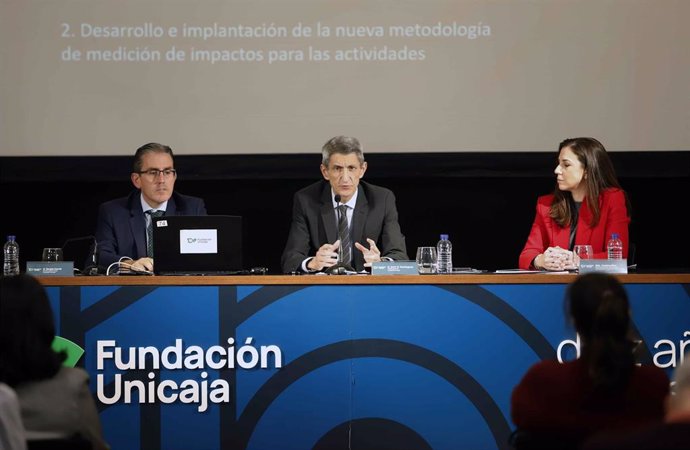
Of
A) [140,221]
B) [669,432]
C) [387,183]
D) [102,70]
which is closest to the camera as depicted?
[669,432]

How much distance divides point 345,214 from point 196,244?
1105mm

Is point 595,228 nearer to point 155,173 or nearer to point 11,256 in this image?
point 155,173

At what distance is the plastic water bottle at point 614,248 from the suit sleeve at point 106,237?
93.7 inches

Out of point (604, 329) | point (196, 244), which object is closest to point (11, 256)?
point (196, 244)

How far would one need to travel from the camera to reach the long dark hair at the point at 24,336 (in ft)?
A: 6.88

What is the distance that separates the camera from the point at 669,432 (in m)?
1.44

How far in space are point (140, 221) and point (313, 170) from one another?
48.4 inches

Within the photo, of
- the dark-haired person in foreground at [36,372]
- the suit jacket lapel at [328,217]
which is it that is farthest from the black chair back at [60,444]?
the suit jacket lapel at [328,217]

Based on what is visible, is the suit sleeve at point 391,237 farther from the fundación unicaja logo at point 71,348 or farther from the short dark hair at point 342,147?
the fundación unicaja logo at point 71,348

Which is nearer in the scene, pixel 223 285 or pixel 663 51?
pixel 223 285

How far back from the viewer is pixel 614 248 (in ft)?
14.4

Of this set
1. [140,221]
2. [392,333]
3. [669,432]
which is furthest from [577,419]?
[140,221]

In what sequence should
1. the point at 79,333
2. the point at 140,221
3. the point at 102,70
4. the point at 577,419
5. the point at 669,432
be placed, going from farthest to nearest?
the point at 102,70 → the point at 140,221 → the point at 79,333 → the point at 577,419 → the point at 669,432

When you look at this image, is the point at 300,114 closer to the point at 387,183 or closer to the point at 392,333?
the point at 387,183
